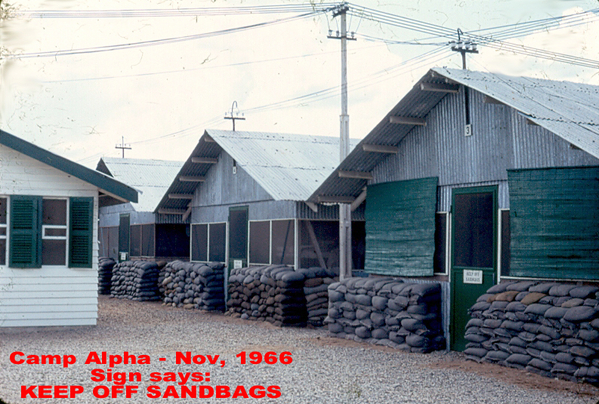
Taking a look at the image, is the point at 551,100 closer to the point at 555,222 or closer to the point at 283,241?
the point at 555,222

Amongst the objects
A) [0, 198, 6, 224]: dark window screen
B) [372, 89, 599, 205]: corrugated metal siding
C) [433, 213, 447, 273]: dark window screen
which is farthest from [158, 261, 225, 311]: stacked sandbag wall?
[433, 213, 447, 273]: dark window screen

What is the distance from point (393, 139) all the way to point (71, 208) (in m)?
6.13

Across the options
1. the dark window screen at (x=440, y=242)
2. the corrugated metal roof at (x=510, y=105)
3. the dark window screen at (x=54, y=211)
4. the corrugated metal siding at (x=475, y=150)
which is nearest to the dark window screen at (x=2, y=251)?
the dark window screen at (x=54, y=211)

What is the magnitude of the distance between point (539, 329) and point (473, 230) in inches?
101

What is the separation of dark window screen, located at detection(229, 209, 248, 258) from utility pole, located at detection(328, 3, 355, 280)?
3477 mm

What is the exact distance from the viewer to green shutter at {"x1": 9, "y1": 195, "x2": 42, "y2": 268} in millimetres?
13773

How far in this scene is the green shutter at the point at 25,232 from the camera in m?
13.8

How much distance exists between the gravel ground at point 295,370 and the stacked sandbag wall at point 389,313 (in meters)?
0.26

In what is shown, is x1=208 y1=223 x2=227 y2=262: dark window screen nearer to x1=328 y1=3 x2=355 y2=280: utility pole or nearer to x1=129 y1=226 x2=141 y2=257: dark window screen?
x1=328 y1=3 x2=355 y2=280: utility pole

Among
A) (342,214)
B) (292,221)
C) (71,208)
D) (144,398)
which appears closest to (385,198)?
(342,214)

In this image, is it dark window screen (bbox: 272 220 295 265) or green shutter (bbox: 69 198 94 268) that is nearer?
green shutter (bbox: 69 198 94 268)

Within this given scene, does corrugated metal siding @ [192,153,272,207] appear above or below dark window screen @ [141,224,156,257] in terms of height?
above

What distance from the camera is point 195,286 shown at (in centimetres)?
2036

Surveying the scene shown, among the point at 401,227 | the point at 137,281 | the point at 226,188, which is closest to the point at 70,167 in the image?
the point at 401,227
